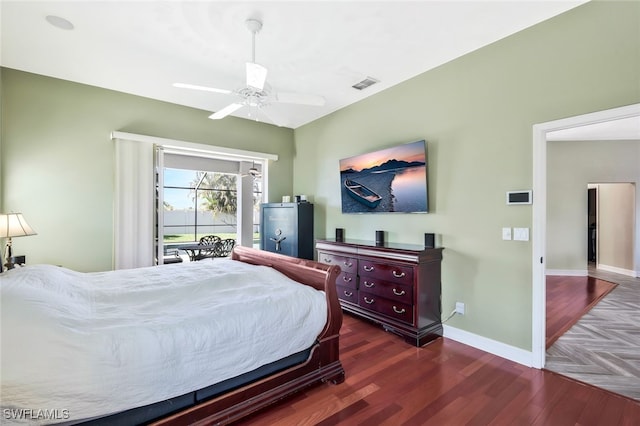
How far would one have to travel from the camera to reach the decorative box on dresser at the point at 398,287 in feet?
10.1

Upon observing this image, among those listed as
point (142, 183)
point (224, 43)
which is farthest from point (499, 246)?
point (142, 183)

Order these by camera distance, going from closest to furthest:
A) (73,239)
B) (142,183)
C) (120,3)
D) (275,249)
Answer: (120,3), (73,239), (142,183), (275,249)

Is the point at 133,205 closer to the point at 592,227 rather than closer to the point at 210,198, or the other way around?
the point at 210,198

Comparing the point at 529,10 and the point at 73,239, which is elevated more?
the point at 529,10

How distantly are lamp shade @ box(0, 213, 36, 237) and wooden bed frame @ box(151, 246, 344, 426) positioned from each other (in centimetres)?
248

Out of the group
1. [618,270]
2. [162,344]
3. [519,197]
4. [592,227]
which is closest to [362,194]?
[519,197]

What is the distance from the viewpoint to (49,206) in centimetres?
362

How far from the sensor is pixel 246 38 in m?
2.80

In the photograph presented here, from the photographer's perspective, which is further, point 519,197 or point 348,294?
point 348,294

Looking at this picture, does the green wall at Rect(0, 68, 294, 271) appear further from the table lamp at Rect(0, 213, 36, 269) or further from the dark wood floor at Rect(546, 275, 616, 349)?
the dark wood floor at Rect(546, 275, 616, 349)

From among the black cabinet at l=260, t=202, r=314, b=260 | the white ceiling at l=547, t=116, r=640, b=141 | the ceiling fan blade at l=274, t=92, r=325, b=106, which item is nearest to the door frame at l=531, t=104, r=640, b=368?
the ceiling fan blade at l=274, t=92, r=325, b=106

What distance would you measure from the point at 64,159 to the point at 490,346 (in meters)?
5.37

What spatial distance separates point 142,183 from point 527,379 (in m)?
4.94

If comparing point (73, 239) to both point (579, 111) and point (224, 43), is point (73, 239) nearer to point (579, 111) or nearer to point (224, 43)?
point (224, 43)
